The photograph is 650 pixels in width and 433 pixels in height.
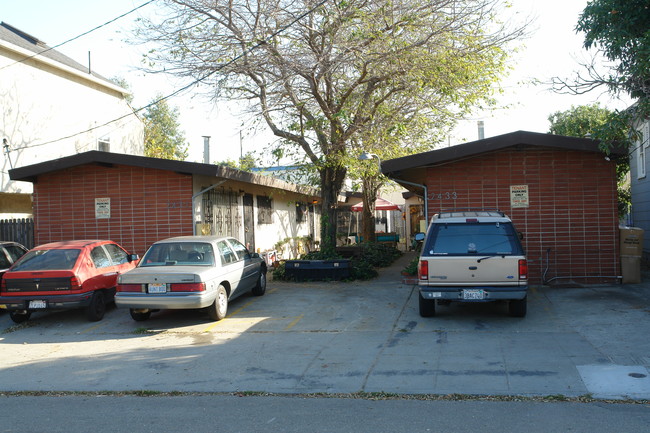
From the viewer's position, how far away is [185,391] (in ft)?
21.9

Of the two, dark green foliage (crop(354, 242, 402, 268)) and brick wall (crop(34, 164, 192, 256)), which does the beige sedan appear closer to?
brick wall (crop(34, 164, 192, 256))

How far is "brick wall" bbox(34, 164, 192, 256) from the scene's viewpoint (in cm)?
1472

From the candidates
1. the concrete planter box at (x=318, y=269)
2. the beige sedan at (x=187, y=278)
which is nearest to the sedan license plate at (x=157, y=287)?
the beige sedan at (x=187, y=278)

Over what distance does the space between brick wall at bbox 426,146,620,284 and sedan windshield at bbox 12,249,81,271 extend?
364 inches

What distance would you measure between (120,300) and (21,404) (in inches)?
144

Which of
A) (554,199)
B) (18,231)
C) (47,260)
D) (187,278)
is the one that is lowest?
(187,278)

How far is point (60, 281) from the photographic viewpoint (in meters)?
10.4

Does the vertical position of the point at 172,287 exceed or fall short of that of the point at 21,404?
it exceeds it

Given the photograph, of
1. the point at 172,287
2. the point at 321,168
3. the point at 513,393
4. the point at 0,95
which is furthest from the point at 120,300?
the point at 0,95

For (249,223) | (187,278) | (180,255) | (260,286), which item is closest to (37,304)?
(180,255)

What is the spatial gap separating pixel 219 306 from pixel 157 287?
1.24m

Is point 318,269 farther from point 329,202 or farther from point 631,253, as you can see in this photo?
point 631,253

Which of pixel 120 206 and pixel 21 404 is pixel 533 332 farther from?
pixel 120 206

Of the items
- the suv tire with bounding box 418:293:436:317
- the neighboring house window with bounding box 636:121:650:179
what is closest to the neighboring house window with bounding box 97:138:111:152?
the suv tire with bounding box 418:293:436:317
